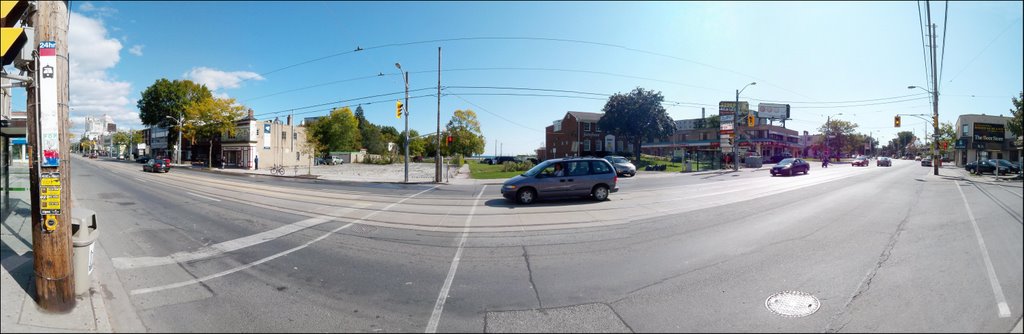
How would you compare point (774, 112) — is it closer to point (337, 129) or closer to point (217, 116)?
point (337, 129)

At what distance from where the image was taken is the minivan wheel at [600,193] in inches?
468

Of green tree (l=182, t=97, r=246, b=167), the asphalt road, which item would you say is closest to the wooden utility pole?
the asphalt road

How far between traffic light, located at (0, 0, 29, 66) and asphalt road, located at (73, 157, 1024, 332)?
2.73 metres

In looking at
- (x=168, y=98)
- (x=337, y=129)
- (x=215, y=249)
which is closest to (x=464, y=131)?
(x=337, y=129)

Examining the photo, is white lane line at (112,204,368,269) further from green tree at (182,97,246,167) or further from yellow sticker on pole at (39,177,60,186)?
green tree at (182,97,246,167)

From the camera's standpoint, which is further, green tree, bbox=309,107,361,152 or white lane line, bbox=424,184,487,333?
green tree, bbox=309,107,361,152

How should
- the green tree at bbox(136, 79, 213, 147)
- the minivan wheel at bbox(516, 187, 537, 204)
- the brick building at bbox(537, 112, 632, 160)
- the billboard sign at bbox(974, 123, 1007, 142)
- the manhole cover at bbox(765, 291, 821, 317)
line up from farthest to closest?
the brick building at bbox(537, 112, 632, 160)
the green tree at bbox(136, 79, 213, 147)
the minivan wheel at bbox(516, 187, 537, 204)
the billboard sign at bbox(974, 123, 1007, 142)
the manhole cover at bbox(765, 291, 821, 317)

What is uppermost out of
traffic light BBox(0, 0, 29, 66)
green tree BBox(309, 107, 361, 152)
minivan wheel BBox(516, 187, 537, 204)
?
green tree BBox(309, 107, 361, 152)

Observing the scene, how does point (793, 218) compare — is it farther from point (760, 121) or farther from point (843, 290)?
point (760, 121)

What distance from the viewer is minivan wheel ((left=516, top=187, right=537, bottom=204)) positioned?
1153 cm

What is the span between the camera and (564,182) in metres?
11.7

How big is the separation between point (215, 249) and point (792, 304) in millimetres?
8433

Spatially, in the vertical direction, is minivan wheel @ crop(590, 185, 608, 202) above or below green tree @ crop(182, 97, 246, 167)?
below

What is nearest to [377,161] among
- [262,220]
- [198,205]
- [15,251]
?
[198,205]
